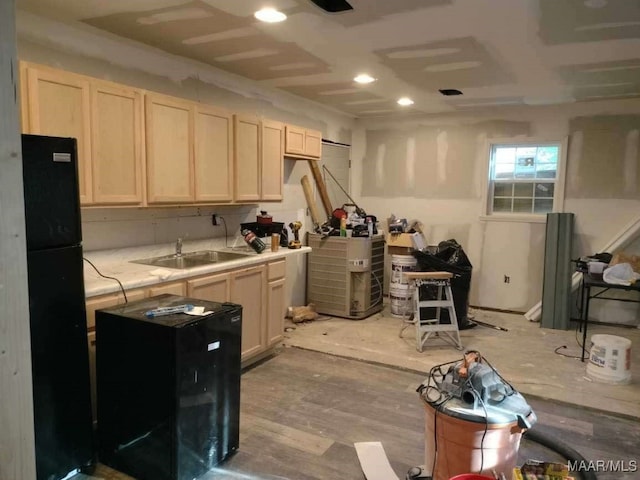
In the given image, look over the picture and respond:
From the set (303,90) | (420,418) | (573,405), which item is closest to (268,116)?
(303,90)

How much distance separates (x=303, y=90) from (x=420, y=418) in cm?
321

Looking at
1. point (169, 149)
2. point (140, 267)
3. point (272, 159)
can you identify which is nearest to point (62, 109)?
point (169, 149)

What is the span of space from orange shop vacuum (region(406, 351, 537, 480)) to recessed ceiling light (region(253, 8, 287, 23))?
2085mm

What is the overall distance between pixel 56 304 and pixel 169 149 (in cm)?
142

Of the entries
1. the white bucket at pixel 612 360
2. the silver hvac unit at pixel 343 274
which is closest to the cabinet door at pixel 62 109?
the silver hvac unit at pixel 343 274

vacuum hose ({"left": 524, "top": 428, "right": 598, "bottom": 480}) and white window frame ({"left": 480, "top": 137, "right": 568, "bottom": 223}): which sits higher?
white window frame ({"left": 480, "top": 137, "right": 568, "bottom": 223})

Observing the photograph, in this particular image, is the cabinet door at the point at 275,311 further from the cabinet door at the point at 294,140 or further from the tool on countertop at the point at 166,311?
the tool on countertop at the point at 166,311

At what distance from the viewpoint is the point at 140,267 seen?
10.1 ft

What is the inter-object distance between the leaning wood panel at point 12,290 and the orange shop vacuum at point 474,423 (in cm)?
157

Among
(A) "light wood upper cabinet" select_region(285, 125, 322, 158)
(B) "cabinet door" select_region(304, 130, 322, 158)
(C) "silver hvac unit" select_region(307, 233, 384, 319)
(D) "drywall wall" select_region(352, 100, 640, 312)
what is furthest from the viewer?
(C) "silver hvac unit" select_region(307, 233, 384, 319)

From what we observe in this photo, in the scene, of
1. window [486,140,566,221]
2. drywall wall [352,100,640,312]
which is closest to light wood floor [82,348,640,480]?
drywall wall [352,100,640,312]

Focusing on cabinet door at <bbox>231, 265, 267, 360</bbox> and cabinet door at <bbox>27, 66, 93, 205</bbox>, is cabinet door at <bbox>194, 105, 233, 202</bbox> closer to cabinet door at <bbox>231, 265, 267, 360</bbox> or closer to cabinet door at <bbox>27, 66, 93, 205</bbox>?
cabinet door at <bbox>231, 265, 267, 360</bbox>

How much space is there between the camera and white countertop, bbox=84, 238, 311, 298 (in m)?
2.60

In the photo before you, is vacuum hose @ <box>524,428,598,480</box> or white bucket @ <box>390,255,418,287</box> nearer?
vacuum hose @ <box>524,428,598,480</box>
